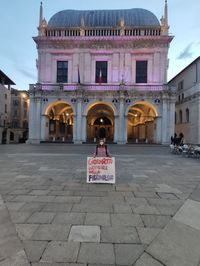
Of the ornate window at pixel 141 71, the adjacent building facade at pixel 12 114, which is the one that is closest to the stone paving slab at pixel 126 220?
the ornate window at pixel 141 71

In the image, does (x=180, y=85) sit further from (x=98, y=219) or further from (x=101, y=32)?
(x=98, y=219)

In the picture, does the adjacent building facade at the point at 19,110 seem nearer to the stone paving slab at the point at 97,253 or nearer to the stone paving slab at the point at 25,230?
the stone paving slab at the point at 25,230

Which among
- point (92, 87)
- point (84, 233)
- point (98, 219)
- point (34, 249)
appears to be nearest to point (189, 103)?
point (92, 87)

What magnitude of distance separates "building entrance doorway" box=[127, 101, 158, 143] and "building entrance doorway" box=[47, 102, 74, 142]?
11.0 meters

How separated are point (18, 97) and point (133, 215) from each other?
6914 centimetres

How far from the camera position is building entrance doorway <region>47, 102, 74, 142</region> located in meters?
34.7

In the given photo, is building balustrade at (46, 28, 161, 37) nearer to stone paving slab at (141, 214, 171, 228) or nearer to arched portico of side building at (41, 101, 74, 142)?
arched portico of side building at (41, 101, 74, 142)

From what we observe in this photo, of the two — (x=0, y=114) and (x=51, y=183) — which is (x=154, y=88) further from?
(x=0, y=114)

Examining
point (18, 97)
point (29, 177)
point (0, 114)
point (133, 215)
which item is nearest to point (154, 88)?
point (29, 177)

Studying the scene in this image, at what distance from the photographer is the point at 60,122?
38.2 metres

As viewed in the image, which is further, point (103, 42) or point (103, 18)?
point (103, 18)

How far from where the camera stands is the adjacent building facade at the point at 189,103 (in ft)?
119

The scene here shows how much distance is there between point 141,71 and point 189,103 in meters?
11.5

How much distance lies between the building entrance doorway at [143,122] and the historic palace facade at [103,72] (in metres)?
0.18
